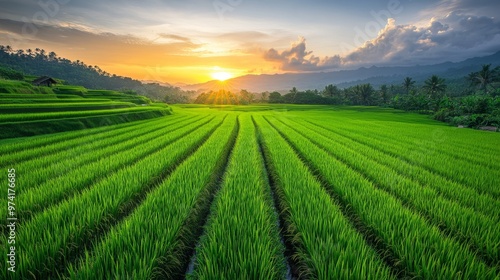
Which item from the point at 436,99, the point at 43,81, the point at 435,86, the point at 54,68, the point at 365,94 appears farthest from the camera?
the point at 54,68

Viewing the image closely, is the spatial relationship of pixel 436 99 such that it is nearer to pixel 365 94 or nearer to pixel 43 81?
pixel 365 94

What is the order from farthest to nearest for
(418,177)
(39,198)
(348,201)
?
(418,177) < (348,201) < (39,198)

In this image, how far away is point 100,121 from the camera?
1680 centimetres

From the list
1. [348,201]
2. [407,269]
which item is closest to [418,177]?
[348,201]

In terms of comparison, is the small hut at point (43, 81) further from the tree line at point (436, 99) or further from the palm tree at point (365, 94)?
the palm tree at point (365, 94)

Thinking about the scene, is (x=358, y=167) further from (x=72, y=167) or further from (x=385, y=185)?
(x=72, y=167)

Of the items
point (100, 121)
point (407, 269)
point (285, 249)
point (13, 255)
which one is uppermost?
point (100, 121)

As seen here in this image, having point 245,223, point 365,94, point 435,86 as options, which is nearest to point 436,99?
point 435,86

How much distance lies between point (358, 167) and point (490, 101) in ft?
148

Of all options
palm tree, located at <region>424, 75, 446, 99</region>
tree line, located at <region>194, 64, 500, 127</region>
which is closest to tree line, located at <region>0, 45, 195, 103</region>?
tree line, located at <region>194, 64, 500, 127</region>

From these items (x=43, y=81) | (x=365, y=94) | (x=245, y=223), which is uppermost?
(x=365, y=94)

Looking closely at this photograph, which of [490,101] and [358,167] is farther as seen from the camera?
[490,101]

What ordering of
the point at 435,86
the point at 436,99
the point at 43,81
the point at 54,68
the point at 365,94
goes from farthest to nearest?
the point at 54,68 < the point at 365,94 < the point at 435,86 < the point at 436,99 < the point at 43,81

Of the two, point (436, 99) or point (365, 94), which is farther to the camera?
point (365, 94)
